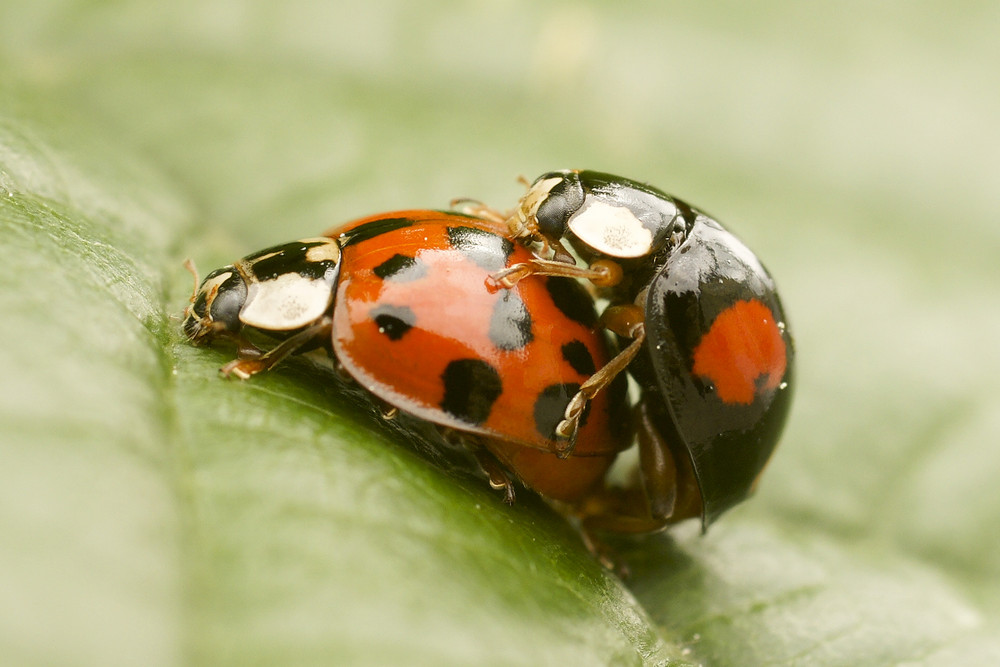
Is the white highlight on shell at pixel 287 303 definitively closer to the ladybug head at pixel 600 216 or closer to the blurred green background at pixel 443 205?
the blurred green background at pixel 443 205

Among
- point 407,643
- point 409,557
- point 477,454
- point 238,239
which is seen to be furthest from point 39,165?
point 407,643

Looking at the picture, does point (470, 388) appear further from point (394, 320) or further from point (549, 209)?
point (549, 209)

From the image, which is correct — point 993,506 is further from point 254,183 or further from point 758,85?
point 254,183

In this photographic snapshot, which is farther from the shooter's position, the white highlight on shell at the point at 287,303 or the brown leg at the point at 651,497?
the brown leg at the point at 651,497

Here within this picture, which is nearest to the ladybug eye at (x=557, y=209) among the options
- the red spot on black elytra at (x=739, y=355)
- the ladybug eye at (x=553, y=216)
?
the ladybug eye at (x=553, y=216)

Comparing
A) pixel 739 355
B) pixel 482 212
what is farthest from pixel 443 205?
pixel 739 355
